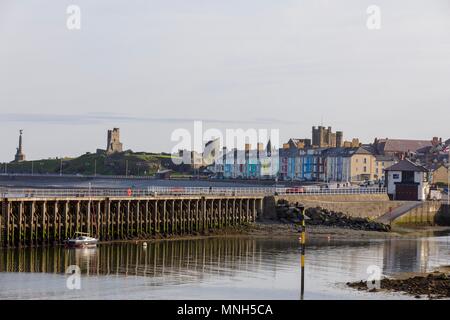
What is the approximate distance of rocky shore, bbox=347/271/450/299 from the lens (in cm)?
4334

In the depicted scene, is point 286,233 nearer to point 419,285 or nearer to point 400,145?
point 419,285

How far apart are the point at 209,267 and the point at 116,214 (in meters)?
15.3

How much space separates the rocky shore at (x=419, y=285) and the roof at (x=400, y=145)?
346ft

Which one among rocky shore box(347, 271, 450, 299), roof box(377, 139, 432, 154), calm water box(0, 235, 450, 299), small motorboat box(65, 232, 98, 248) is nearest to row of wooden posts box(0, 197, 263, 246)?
small motorboat box(65, 232, 98, 248)

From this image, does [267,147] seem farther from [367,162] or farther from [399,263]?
[399,263]

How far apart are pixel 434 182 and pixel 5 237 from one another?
253 feet

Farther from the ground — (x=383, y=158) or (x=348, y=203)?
(x=383, y=158)

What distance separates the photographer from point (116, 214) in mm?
67500

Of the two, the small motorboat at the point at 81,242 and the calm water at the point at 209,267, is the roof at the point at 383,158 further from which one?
the small motorboat at the point at 81,242

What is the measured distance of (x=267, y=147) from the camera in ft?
521

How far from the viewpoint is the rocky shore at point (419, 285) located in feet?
142

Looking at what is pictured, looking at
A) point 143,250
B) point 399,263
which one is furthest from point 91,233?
point 399,263

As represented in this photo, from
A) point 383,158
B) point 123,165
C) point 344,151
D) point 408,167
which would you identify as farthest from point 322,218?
point 123,165

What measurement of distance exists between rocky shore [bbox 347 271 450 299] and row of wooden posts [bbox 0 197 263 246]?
2211 centimetres
